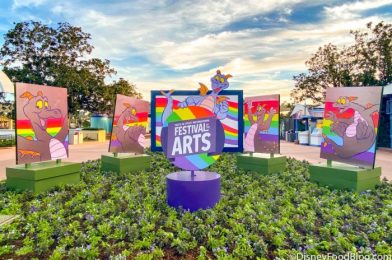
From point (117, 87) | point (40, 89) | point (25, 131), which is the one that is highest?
point (117, 87)

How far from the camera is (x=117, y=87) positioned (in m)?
26.6

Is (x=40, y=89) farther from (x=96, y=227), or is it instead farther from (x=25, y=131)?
(x=96, y=227)

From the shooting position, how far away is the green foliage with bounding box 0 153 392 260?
140 inches

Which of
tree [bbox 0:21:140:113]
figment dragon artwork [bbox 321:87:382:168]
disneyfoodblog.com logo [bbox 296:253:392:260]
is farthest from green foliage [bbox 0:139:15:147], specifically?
disneyfoodblog.com logo [bbox 296:253:392:260]

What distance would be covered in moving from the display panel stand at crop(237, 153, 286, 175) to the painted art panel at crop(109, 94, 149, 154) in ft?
10.3

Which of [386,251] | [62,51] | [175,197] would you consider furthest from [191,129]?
→ [62,51]

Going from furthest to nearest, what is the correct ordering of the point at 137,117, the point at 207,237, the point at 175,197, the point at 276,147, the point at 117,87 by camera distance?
the point at 117,87, the point at 137,117, the point at 276,147, the point at 175,197, the point at 207,237

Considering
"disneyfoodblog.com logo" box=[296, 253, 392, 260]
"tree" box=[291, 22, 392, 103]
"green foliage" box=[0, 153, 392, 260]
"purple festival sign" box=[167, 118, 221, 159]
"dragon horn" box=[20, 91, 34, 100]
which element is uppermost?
"tree" box=[291, 22, 392, 103]

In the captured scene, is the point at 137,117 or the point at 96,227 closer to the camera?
the point at 96,227

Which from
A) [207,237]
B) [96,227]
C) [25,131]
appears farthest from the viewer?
[25,131]

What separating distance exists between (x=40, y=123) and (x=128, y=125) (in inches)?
104

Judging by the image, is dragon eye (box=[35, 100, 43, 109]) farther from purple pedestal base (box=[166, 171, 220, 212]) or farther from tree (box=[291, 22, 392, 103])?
tree (box=[291, 22, 392, 103])

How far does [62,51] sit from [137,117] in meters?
16.1

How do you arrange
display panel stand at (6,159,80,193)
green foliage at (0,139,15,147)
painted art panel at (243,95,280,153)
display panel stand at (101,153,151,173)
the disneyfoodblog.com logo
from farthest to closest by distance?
1. green foliage at (0,139,15,147)
2. painted art panel at (243,95,280,153)
3. display panel stand at (101,153,151,173)
4. display panel stand at (6,159,80,193)
5. the disneyfoodblog.com logo
